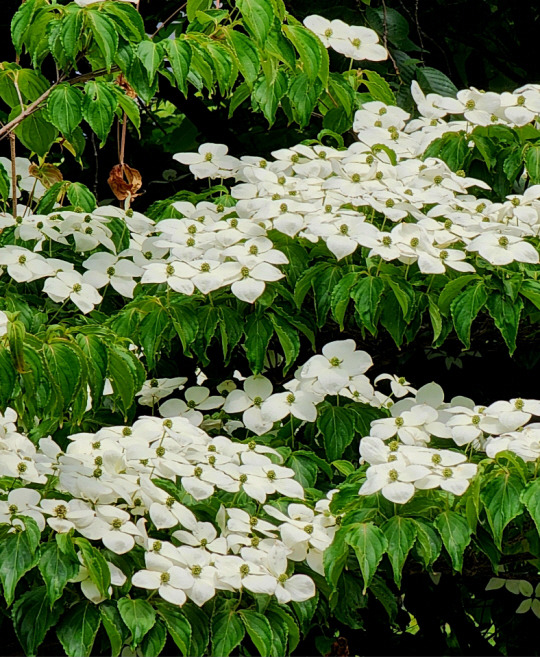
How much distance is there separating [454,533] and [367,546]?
159 mm

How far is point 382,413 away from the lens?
7.55 ft

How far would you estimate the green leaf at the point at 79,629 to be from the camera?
1695 mm

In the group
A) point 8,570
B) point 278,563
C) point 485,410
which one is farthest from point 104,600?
point 485,410

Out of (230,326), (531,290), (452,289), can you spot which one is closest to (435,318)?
(452,289)

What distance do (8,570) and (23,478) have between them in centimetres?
27

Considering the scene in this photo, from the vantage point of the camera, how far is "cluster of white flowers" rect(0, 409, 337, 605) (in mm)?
1812

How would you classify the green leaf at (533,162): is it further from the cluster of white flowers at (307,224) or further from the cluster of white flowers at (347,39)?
the cluster of white flowers at (347,39)

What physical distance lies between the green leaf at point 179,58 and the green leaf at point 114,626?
848 millimetres

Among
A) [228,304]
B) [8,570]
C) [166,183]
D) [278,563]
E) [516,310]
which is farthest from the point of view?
[166,183]

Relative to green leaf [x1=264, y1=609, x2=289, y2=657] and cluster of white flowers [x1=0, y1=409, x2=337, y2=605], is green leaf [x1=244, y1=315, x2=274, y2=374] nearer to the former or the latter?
cluster of white flowers [x1=0, y1=409, x2=337, y2=605]

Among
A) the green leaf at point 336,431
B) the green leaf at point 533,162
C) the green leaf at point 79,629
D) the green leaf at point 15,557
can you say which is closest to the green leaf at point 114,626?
the green leaf at point 79,629

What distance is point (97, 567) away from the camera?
173cm

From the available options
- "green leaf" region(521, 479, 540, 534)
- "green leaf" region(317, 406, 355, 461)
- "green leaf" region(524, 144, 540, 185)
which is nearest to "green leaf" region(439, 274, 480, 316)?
"green leaf" region(317, 406, 355, 461)

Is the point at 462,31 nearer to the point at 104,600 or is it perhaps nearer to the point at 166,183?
the point at 166,183
